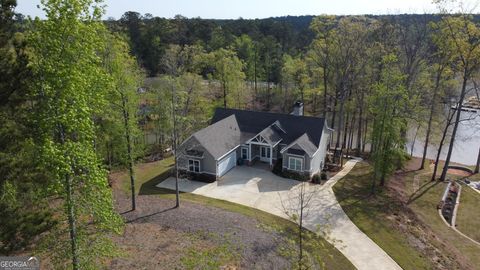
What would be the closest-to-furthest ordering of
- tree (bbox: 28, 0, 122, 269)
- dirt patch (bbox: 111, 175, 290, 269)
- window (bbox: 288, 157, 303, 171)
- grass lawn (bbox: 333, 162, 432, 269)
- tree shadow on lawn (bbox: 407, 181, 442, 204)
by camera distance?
tree (bbox: 28, 0, 122, 269)
dirt patch (bbox: 111, 175, 290, 269)
grass lawn (bbox: 333, 162, 432, 269)
tree shadow on lawn (bbox: 407, 181, 442, 204)
window (bbox: 288, 157, 303, 171)

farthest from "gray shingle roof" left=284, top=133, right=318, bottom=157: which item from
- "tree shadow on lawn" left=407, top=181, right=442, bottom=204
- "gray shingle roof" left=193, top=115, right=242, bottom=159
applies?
"tree shadow on lawn" left=407, top=181, right=442, bottom=204

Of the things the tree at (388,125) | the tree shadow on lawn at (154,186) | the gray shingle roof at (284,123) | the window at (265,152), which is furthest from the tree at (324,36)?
the tree shadow on lawn at (154,186)

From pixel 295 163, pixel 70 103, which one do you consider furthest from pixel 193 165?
pixel 70 103

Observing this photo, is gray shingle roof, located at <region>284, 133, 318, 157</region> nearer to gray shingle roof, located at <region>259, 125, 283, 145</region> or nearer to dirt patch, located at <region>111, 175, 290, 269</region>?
gray shingle roof, located at <region>259, 125, 283, 145</region>

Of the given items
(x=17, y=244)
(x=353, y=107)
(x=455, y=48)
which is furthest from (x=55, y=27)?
(x=353, y=107)

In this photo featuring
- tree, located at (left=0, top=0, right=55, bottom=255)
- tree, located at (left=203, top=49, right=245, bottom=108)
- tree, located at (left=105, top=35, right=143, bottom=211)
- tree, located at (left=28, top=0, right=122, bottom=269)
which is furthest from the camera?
tree, located at (left=203, top=49, right=245, bottom=108)

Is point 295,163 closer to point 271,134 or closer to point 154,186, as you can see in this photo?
point 271,134
